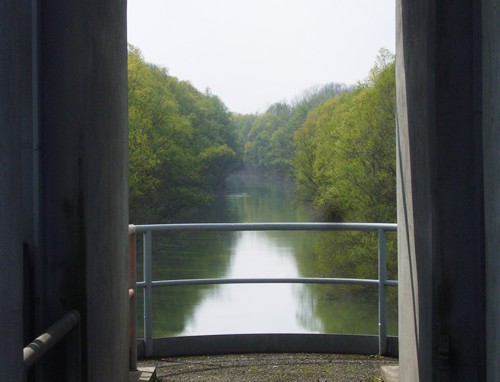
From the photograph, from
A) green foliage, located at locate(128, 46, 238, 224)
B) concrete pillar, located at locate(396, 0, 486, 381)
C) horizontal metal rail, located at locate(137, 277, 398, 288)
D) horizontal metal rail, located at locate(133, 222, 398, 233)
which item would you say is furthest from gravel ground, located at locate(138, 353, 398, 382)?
green foliage, located at locate(128, 46, 238, 224)

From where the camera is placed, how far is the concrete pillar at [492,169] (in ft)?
9.00

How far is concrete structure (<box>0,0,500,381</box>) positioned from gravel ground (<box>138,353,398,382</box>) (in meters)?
1.67

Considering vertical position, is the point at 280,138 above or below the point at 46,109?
above

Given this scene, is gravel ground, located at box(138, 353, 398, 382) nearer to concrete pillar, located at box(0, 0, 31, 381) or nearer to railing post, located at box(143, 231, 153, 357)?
railing post, located at box(143, 231, 153, 357)

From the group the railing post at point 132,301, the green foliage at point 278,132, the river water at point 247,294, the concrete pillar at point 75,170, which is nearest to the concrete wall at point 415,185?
the concrete pillar at point 75,170

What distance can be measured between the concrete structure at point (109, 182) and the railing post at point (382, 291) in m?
1.93

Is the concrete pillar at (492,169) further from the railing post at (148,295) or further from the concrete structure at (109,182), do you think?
the railing post at (148,295)

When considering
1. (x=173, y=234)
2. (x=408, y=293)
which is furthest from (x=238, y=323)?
(x=408, y=293)

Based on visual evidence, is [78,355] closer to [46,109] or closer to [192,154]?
[46,109]

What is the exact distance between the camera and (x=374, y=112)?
33.6 metres

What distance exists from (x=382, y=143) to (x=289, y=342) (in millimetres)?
27406

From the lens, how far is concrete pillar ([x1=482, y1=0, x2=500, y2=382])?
274 cm

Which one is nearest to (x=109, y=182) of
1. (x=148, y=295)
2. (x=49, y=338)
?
(x=49, y=338)

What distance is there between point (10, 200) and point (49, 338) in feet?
2.74
